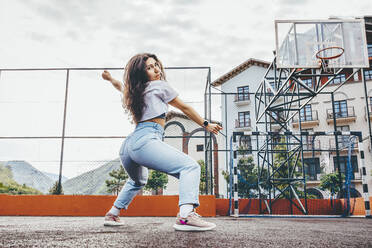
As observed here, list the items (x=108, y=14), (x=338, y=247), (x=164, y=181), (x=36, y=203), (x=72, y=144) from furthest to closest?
(x=164, y=181)
(x=108, y=14)
(x=72, y=144)
(x=36, y=203)
(x=338, y=247)

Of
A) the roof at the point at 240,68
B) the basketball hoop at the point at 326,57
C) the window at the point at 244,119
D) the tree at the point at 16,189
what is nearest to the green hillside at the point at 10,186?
the tree at the point at 16,189

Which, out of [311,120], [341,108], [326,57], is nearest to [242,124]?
[311,120]

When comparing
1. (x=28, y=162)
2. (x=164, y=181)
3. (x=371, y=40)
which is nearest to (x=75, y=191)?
(x=28, y=162)

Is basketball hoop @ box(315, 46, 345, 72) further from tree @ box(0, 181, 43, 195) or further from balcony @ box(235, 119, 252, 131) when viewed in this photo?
balcony @ box(235, 119, 252, 131)

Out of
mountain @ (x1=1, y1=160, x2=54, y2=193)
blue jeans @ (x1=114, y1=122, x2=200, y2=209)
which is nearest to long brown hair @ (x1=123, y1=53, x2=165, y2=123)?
blue jeans @ (x1=114, y1=122, x2=200, y2=209)

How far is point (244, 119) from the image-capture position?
23047 mm

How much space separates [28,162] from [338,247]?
20.5 feet

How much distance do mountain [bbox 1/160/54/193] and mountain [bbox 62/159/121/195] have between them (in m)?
0.39

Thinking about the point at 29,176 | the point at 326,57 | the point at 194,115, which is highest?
the point at 326,57

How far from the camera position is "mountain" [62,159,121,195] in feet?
19.0

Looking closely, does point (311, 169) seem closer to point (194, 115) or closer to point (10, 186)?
point (10, 186)

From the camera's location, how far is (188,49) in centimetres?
932

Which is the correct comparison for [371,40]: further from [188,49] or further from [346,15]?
[188,49]

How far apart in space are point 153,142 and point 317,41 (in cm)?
571
